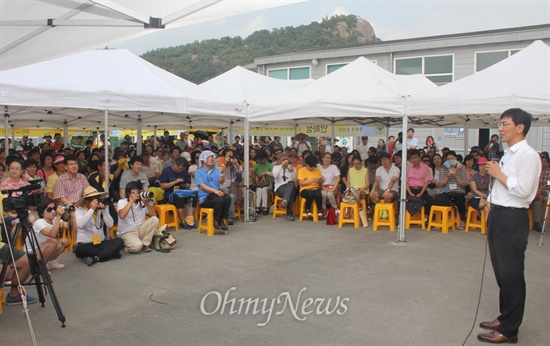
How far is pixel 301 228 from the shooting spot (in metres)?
8.70

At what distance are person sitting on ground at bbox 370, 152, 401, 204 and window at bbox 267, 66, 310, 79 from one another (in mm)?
15364

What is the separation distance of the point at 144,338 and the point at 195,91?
19.6 ft

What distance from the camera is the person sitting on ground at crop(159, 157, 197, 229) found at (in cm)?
862

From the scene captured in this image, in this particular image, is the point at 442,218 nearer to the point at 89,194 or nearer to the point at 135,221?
the point at 135,221

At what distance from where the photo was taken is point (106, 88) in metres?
7.33

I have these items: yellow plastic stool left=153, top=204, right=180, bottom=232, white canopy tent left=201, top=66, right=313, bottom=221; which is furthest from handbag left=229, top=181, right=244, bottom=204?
A: white canopy tent left=201, top=66, right=313, bottom=221

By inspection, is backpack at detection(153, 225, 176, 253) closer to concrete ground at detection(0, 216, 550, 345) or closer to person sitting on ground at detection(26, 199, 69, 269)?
concrete ground at detection(0, 216, 550, 345)

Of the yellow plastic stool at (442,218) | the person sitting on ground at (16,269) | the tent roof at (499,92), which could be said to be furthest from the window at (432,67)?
the person sitting on ground at (16,269)

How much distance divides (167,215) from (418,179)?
478cm

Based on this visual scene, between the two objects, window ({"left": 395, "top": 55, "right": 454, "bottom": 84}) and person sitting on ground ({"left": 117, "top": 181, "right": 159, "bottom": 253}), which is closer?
person sitting on ground ({"left": 117, "top": 181, "right": 159, "bottom": 253})

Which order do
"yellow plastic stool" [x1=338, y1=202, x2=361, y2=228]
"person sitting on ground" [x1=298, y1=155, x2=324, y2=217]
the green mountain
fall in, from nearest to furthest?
"yellow plastic stool" [x1=338, y1=202, x2=361, y2=228] < "person sitting on ground" [x1=298, y1=155, x2=324, y2=217] < the green mountain

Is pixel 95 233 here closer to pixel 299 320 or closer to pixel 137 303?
pixel 137 303

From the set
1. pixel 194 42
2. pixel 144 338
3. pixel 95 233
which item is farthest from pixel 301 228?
pixel 194 42

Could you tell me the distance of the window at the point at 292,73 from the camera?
23.8 metres
